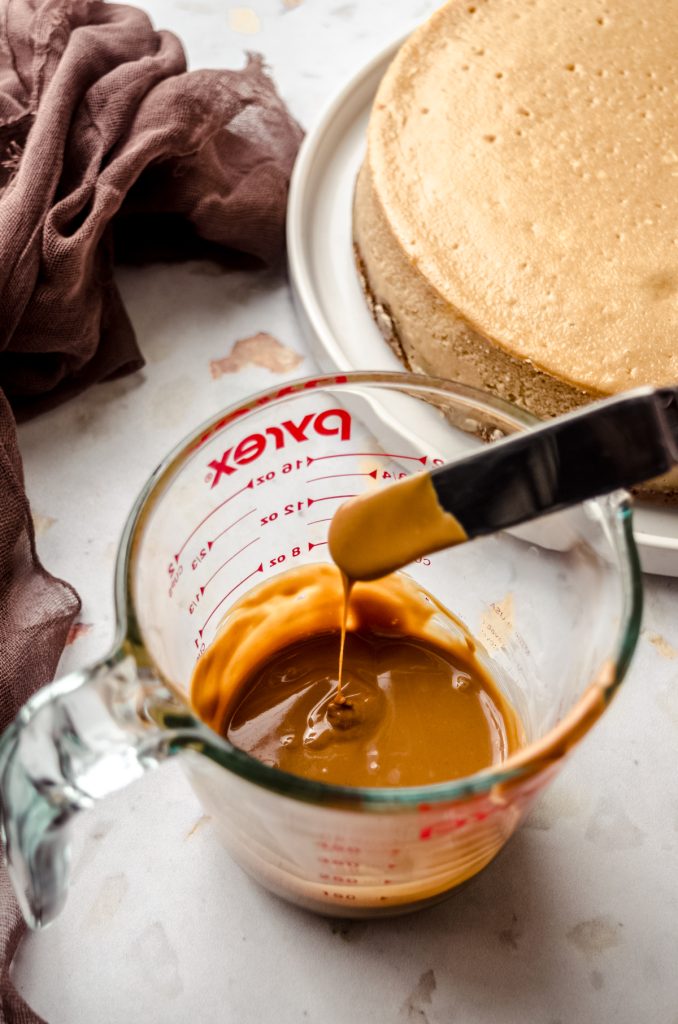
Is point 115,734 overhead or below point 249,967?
overhead

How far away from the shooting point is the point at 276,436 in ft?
2.54

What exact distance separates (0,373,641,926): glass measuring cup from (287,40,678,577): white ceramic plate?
123 mm

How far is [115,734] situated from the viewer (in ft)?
1.77

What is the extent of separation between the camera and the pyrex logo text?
75 centimetres

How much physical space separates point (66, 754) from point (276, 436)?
32 centimetres

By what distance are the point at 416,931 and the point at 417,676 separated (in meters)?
0.19

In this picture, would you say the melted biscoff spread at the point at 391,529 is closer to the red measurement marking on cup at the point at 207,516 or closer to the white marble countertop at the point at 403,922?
the red measurement marking on cup at the point at 207,516

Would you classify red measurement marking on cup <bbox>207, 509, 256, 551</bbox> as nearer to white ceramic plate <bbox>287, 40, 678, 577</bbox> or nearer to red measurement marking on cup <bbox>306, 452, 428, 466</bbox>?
red measurement marking on cup <bbox>306, 452, 428, 466</bbox>

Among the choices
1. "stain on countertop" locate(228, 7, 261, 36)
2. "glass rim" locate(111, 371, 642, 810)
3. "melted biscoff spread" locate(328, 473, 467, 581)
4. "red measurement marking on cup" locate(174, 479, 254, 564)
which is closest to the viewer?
"glass rim" locate(111, 371, 642, 810)

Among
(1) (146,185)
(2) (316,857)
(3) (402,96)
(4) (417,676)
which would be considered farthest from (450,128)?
(2) (316,857)

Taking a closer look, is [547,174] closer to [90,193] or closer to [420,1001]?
[90,193]

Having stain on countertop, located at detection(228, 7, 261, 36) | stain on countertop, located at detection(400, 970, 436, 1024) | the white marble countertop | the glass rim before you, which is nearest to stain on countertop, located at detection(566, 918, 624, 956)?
the white marble countertop

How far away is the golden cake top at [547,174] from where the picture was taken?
927 millimetres

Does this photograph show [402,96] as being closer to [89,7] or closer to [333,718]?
[89,7]
